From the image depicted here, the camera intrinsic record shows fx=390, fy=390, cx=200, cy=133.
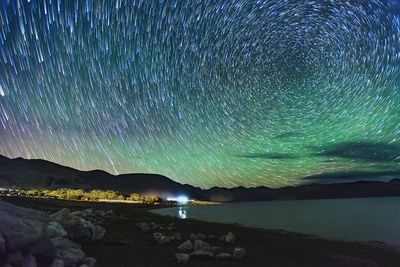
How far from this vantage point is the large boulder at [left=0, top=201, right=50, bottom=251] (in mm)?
13953

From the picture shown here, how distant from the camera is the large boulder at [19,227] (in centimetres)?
1395

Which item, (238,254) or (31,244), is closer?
(31,244)

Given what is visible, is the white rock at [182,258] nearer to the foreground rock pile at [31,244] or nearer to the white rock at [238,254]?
the white rock at [238,254]

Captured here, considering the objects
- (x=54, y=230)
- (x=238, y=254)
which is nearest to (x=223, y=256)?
(x=238, y=254)

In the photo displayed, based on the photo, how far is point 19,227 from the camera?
1465 centimetres

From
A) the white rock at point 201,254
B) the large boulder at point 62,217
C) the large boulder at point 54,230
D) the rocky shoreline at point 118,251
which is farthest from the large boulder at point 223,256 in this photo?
the large boulder at point 62,217

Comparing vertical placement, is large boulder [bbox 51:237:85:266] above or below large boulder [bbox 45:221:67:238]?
below

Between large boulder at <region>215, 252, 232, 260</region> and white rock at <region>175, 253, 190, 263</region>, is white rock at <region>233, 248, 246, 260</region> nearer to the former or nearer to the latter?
large boulder at <region>215, 252, 232, 260</region>

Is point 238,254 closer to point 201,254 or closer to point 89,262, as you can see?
point 201,254

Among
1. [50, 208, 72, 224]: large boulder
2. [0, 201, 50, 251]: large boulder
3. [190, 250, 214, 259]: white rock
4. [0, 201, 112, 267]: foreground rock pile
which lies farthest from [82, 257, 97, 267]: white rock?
[190, 250, 214, 259]: white rock

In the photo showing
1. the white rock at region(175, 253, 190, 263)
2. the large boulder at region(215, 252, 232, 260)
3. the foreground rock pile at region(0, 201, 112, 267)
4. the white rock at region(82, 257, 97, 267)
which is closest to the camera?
the foreground rock pile at region(0, 201, 112, 267)

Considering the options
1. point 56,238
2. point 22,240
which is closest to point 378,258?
point 56,238

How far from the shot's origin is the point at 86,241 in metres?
22.4

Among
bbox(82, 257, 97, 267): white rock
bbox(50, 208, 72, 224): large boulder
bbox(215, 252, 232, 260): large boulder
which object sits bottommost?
bbox(82, 257, 97, 267): white rock
